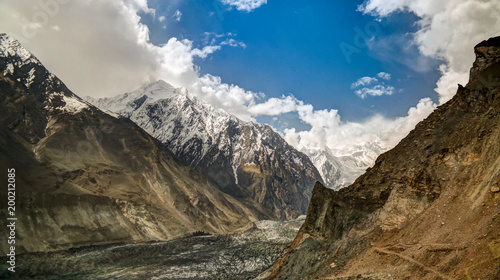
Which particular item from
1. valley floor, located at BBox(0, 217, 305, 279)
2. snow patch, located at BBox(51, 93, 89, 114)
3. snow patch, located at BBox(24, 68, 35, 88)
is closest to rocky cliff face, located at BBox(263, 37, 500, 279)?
valley floor, located at BBox(0, 217, 305, 279)

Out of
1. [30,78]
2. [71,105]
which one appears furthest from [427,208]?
[30,78]

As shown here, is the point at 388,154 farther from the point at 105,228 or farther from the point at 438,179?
the point at 105,228

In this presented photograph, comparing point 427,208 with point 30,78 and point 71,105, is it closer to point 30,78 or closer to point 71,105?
point 71,105

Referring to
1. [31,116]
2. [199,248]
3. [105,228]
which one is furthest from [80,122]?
[199,248]

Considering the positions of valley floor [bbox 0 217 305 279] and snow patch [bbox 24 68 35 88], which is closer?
valley floor [bbox 0 217 305 279]

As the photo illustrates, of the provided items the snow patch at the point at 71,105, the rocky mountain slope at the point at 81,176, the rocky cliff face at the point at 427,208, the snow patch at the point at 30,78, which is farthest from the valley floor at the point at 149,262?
the snow patch at the point at 30,78

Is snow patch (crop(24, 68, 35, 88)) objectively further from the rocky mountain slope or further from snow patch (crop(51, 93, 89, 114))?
snow patch (crop(51, 93, 89, 114))

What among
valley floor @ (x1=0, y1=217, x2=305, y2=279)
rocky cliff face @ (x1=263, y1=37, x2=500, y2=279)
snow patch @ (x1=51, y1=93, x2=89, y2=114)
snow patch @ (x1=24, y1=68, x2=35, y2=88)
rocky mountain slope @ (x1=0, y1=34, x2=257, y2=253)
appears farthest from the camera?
snow patch @ (x1=51, y1=93, x2=89, y2=114)
